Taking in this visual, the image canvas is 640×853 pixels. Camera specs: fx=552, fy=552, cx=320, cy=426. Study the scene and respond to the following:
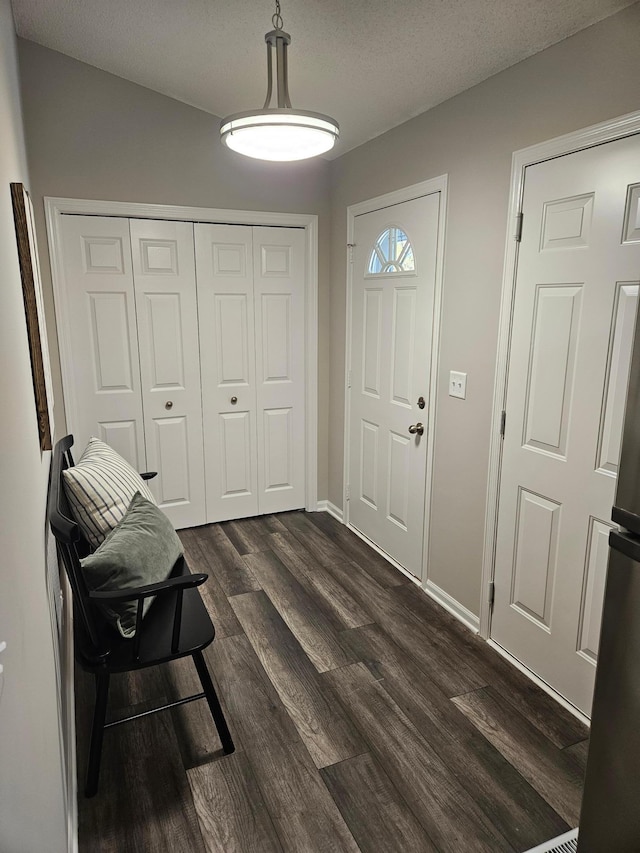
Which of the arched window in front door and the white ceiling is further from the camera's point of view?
the arched window in front door

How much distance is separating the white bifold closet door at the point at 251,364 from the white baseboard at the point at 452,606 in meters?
1.39

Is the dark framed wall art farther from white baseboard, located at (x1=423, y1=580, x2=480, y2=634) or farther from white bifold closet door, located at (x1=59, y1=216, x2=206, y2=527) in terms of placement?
white baseboard, located at (x1=423, y1=580, x2=480, y2=634)

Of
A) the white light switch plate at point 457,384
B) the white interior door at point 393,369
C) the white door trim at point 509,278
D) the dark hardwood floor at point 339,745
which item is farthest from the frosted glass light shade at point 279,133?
the dark hardwood floor at point 339,745

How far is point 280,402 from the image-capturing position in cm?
381

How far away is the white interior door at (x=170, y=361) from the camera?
10.7ft

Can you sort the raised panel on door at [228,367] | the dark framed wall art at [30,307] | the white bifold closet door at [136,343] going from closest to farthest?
1. the dark framed wall art at [30,307]
2. the white bifold closet door at [136,343]
3. the raised panel on door at [228,367]

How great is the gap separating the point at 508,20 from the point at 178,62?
1.56 meters

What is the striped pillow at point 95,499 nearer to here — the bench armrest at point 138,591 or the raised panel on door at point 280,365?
the bench armrest at point 138,591

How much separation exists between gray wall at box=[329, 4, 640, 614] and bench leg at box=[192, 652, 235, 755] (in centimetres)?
127

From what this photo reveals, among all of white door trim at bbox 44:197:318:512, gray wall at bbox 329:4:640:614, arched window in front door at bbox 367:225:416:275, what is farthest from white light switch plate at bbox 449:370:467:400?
white door trim at bbox 44:197:318:512

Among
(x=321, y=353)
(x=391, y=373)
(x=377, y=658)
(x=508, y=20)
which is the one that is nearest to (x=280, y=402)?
(x=321, y=353)

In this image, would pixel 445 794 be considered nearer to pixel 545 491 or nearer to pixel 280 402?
pixel 545 491

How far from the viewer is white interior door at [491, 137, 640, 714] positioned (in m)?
1.81

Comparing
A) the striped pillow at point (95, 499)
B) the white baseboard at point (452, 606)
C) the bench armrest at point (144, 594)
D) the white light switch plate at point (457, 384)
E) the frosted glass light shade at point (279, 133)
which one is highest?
the frosted glass light shade at point (279, 133)
